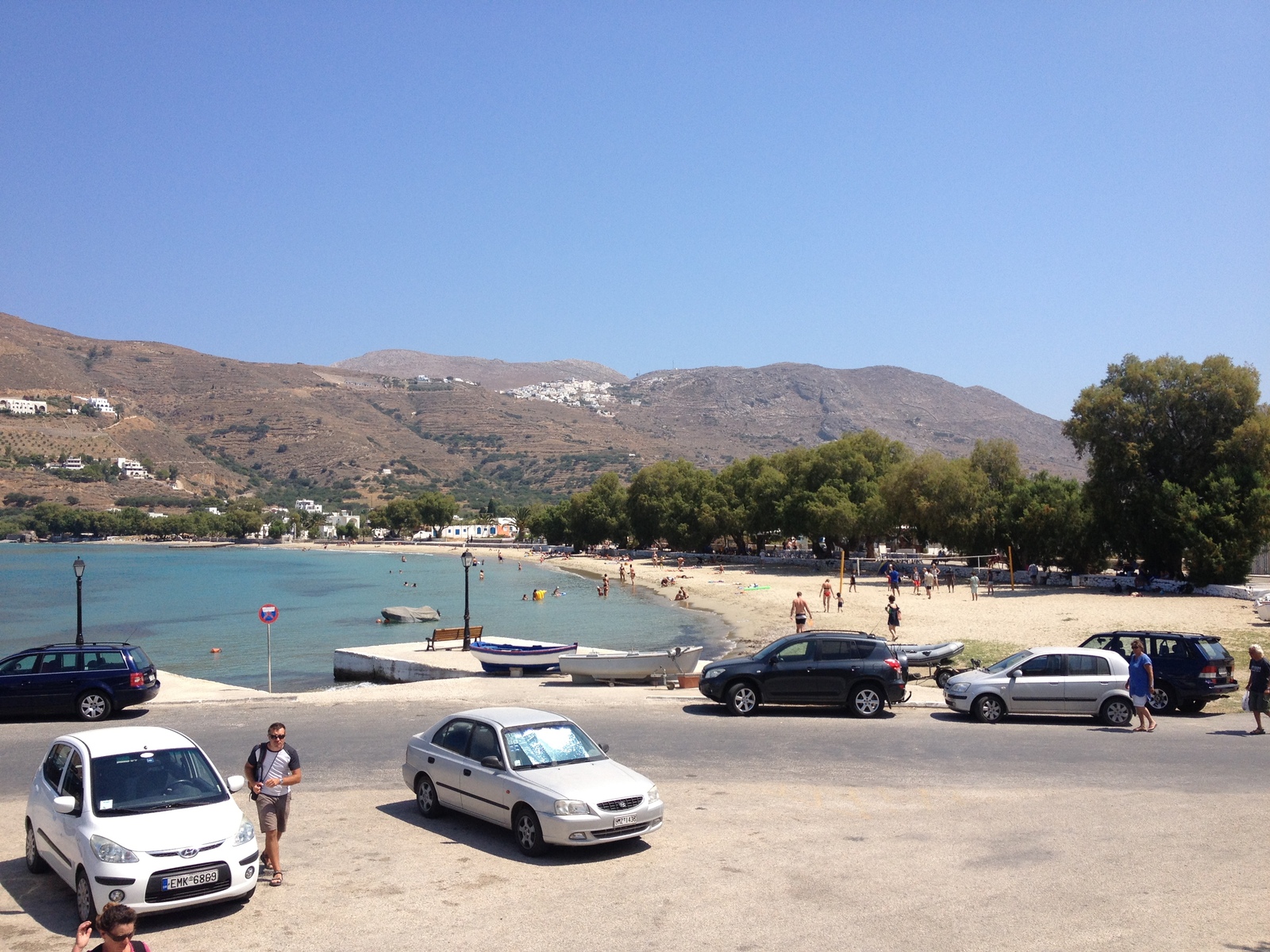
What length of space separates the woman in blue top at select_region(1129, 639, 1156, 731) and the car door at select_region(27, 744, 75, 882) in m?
16.3

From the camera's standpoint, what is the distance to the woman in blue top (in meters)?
17.4

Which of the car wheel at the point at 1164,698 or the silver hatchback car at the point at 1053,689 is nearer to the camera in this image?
the silver hatchback car at the point at 1053,689

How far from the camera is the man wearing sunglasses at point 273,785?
911 cm

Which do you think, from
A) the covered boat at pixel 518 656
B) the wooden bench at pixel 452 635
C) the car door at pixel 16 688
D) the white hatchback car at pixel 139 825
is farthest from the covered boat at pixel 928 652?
the white hatchback car at pixel 139 825

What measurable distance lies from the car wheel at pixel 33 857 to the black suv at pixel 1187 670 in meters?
17.1

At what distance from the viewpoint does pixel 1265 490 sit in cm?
4800

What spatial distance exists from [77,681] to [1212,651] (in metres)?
21.5

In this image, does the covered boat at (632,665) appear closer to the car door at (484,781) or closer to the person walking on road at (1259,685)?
the person walking on road at (1259,685)

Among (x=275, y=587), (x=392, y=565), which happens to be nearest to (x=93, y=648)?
(x=275, y=587)

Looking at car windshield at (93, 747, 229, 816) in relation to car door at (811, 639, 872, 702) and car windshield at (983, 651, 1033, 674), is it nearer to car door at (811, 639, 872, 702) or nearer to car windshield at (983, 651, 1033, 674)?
car door at (811, 639, 872, 702)

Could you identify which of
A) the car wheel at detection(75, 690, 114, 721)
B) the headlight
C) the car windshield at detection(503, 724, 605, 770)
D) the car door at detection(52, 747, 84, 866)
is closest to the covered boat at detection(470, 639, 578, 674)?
the car wheel at detection(75, 690, 114, 721)

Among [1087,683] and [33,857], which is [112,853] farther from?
[1087,683]

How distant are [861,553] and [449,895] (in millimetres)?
94295

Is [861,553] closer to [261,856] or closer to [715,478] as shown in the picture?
[715,478]
